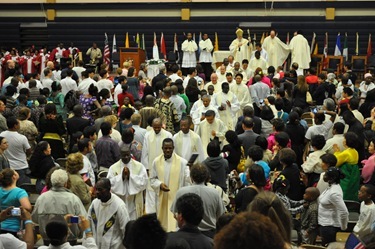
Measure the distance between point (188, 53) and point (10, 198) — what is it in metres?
19.8

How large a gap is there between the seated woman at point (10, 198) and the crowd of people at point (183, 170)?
0.01 metres

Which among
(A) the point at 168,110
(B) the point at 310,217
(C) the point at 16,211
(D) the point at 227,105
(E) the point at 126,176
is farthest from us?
(D) the point at 227,105

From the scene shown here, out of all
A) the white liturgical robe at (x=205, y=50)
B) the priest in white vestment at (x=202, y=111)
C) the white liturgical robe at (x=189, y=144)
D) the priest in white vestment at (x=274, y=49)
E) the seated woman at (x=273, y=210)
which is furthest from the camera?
the white liturgical robe at (x=205, y=50)

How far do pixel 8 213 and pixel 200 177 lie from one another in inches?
81.3

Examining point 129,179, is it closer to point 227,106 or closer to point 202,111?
point 202,111

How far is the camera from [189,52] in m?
27.8

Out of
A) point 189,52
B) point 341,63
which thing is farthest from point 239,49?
point 341,63

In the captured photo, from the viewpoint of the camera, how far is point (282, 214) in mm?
5527

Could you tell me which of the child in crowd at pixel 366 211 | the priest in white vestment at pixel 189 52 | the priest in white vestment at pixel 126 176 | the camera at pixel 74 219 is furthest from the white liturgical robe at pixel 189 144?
the priest in white vestment at pixel 189 52

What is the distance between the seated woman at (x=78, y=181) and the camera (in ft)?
30.3

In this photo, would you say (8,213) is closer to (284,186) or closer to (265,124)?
(284,186)

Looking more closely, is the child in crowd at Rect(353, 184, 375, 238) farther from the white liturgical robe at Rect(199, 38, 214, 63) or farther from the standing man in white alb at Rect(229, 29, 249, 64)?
the white liturgical robe at Rect(199, 38, 214, 63)

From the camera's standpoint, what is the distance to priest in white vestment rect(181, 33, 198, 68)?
27.6m

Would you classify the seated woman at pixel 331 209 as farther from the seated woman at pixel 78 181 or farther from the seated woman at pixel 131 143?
the seated woman at pixel 131 143
